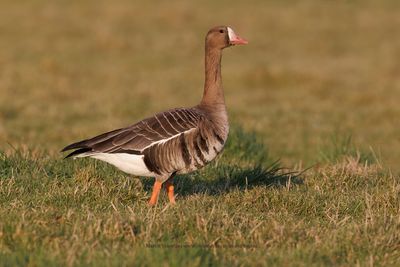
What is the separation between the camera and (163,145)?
7.36m

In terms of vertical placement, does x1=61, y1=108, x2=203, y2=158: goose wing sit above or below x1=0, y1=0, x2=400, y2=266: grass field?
above

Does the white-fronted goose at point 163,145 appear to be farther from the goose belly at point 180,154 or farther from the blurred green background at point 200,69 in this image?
the blurred green background at point 200,69

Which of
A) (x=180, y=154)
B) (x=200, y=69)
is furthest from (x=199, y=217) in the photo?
(x=200, y=69)

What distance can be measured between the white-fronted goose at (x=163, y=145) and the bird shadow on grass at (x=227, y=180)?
810 mm

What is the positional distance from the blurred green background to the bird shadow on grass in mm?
2156

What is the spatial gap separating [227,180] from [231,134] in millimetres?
2217

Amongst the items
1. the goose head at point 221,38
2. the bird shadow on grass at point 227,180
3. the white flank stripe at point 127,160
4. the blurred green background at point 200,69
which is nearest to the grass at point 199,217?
the bird shadow on grass at point 227,180

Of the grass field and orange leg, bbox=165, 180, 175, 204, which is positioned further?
orange leg, bbox=165, 180, 175, 204

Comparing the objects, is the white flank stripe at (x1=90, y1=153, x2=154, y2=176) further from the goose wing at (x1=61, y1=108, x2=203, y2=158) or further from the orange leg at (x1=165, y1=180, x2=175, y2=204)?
the orange leg at (x1=165, y1=180, x2=175, y2=204)

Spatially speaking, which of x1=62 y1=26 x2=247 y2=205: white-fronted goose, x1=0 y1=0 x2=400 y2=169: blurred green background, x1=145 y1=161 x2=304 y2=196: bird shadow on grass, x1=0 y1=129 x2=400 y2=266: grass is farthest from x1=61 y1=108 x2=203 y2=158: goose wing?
x1=0 y1=0 x2=400 y2=169: blurred green background

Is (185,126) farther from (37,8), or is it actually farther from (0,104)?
(37,8)

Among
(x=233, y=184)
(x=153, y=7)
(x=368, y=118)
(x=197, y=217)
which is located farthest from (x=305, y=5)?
(x=197, y=217)

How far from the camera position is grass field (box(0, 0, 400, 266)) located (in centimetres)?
597

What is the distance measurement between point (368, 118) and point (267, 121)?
2355 millimetres
